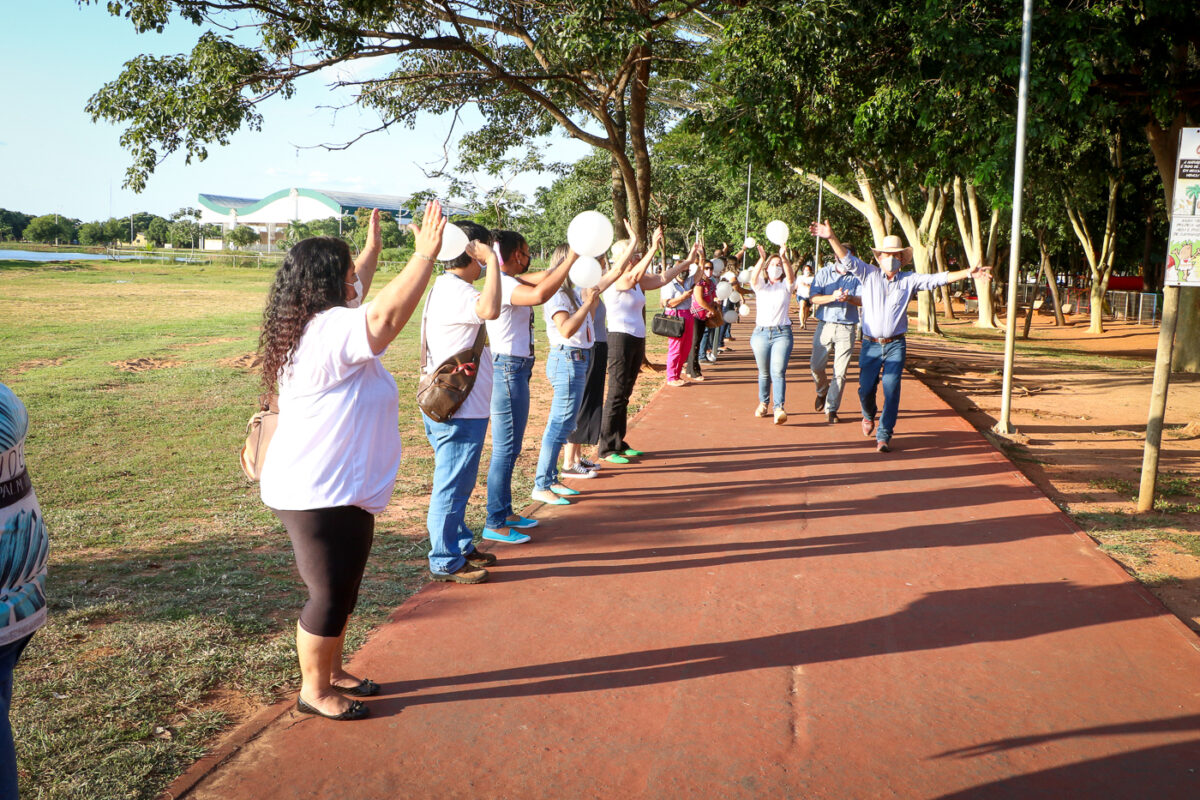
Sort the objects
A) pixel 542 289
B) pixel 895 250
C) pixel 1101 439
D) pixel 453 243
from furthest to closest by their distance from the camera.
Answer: pixel 1101 439 < pixel 895 250 < pixel 542 289 < pixel 453 243

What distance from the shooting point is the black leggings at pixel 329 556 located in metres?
3.22

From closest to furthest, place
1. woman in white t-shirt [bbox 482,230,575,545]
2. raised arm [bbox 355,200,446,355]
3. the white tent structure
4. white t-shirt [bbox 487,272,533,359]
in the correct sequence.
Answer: raised arm [bbox 355,200,446,355] → woman in white t-shirt [bbox 482,230,575,545] → white t-shirt [bbox 487,272,533,359] → the white tent structure

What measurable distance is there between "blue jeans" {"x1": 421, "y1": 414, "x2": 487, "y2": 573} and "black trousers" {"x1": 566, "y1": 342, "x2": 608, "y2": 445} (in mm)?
2593

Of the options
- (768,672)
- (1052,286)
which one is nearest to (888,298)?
(768,672)

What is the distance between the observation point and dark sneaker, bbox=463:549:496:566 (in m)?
5.21

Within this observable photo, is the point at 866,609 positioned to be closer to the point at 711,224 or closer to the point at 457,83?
the point at 457,83

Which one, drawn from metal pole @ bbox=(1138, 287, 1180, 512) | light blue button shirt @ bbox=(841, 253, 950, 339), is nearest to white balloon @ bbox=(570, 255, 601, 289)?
light blue button shirt @ bbox=(841, 253, 950, 339)

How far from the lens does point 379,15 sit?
488 inches

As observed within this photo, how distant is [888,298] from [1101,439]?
386 centimetres

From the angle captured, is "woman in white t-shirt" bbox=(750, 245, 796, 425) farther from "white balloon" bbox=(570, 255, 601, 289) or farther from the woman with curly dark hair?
the woman with curly dark hair

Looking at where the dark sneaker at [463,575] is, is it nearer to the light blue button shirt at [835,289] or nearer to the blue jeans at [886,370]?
the blue jeans at [886,370]

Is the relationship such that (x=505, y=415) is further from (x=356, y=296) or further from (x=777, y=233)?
(x=777, y=233)

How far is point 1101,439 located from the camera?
10492 mm

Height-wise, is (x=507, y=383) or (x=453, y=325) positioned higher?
(x=453, y=325)
